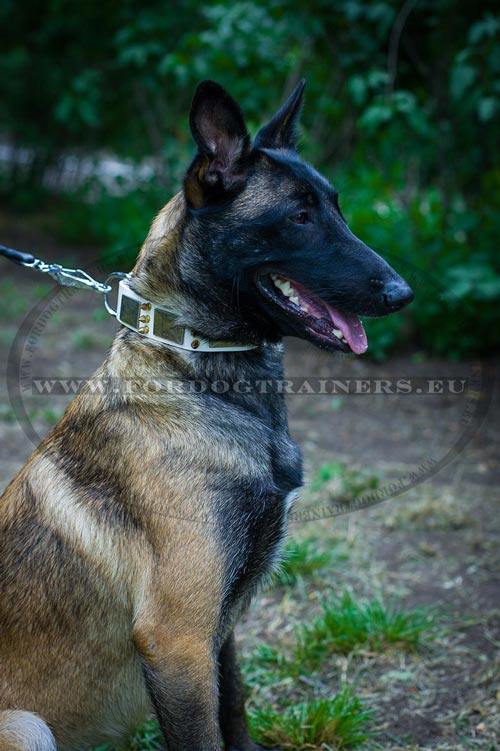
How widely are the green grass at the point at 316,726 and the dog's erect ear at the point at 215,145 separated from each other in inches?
64.0

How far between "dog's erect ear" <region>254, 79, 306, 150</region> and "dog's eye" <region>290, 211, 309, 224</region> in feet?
0.83

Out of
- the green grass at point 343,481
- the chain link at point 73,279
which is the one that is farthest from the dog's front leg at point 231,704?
the green grass at point 343,481

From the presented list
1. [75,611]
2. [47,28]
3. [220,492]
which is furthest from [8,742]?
[47,28]

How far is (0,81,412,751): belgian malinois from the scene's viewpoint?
190cm

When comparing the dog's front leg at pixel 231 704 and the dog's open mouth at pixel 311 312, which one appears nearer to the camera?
the dog's open mouth at pixel 311 312

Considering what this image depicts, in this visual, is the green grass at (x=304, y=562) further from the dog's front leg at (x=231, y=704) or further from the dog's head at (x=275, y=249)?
the dog's head at (x=275, y=249)

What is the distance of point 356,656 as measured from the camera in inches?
111

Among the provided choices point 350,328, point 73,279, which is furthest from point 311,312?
point 73,279

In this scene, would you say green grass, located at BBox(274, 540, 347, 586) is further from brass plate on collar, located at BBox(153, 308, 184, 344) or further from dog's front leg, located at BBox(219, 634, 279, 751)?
brass plate on collar, located at BBox(153, 308, 184, 344)

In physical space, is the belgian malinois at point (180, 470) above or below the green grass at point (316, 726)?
above

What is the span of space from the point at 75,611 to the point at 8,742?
33cm

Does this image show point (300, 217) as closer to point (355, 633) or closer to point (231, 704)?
point (231, 704)

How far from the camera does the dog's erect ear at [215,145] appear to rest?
1912 millimetres

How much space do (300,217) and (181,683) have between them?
4.05ft
